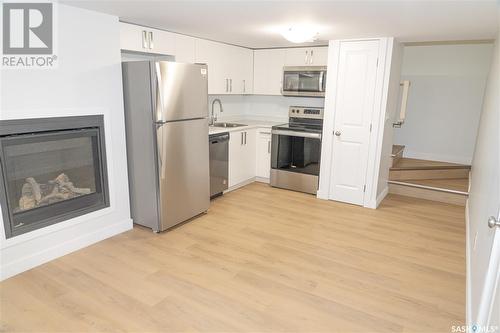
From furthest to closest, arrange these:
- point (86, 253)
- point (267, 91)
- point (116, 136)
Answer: point (267, 91)
point (116, 136)
point (86, 253)

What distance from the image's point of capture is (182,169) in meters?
3.43

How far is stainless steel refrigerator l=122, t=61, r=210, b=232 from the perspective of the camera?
10.1 feet

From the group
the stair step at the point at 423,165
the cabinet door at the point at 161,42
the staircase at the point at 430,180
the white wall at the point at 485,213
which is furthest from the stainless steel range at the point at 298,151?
the white wall at the point at 485,213

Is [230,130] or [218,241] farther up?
[230,130]

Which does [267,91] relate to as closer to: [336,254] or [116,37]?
[116,37]

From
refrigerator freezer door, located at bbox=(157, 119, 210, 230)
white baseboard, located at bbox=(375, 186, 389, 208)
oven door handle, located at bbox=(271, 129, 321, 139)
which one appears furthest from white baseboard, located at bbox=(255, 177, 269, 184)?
white baseboard, located at bbox=(375, 186, 389, 208)

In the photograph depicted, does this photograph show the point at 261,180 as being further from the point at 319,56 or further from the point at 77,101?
the point at 77,101

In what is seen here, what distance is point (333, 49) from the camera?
13.7ft

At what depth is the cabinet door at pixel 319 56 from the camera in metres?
4.54

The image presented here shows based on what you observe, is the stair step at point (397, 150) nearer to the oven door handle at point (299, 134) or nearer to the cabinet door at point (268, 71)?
the oven door handle at point (299, 134)

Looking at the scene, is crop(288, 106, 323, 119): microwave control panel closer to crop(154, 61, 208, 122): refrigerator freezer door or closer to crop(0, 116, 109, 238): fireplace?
crop(154, 61, 208, 122): refrigerator freezer door

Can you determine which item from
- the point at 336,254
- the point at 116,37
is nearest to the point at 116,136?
the point at 116,37

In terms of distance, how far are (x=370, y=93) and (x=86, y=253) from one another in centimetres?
363

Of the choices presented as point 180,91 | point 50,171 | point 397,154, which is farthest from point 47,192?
point 397,154
